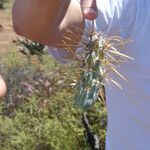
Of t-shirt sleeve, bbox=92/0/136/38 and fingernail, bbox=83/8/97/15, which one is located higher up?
fingernail, bbox=83/8/97/15


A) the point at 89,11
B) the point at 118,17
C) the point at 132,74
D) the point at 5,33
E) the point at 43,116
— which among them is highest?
the point at 89,11

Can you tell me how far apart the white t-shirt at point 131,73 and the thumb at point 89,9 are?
35 cm

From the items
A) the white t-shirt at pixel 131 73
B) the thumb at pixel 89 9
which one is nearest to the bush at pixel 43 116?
the white t-shirt at pixel 131 73

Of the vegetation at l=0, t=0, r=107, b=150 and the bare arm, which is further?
the vegetation at l=0, t=0, r=107, b=150

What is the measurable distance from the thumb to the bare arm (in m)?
0.22

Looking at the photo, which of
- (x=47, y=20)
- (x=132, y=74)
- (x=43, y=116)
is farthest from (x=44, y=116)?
(x=47, y=20)

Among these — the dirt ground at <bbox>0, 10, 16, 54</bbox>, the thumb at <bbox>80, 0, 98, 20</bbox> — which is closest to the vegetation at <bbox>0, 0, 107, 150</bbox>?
the thumb at <bbox>80, 0, 98, 20</bbox>

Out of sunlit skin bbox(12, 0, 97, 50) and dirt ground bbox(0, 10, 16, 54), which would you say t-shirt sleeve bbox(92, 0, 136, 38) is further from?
dirt ground bbox(0, 10, 16, 54)

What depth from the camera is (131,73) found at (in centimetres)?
165

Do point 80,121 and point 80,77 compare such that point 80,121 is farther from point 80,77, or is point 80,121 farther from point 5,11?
point 5,11

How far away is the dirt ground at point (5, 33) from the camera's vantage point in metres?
10.5

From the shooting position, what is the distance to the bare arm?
4.86 feet

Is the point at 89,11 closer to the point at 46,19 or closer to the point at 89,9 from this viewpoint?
the point at 89,9

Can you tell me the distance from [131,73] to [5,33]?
9.94m
